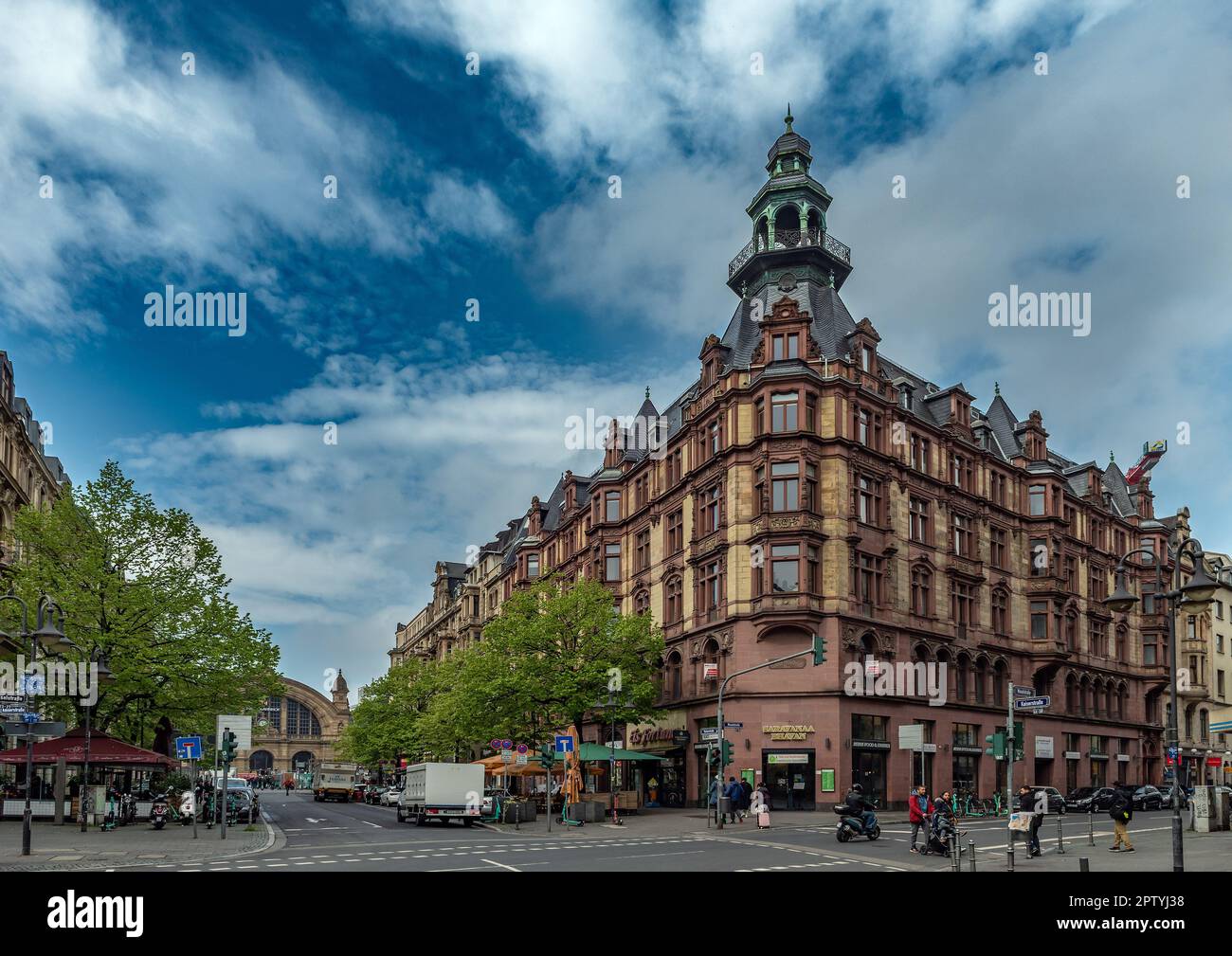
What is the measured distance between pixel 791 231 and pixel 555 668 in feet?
86.2

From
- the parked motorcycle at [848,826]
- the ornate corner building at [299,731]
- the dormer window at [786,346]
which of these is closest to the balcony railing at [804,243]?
the dormer window at [786,346]

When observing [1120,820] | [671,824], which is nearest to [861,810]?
[1120,820]

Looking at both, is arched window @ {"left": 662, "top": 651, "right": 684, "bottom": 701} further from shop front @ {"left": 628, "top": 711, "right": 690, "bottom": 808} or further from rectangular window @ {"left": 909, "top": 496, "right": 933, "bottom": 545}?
rectangular window @ {"left": 909, "top": 496, "right": 933, "bottom": 545}

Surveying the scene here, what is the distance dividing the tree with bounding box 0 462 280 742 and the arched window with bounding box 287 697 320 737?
396ft

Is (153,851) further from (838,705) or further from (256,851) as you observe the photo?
(838,705)

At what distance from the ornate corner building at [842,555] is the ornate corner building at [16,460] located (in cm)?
3062

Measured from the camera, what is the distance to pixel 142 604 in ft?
148

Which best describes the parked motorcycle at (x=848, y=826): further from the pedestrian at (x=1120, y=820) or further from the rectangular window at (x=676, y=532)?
the rectangular window at (x=676, y=532)

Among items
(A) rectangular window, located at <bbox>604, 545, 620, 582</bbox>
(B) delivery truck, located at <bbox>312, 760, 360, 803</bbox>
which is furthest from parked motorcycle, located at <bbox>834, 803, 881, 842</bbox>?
(B) delivery truck, located at <bbox>312, 760, 360, 803</bbox>

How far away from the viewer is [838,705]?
48.3 metres

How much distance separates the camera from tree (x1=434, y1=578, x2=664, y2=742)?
51.1 metres

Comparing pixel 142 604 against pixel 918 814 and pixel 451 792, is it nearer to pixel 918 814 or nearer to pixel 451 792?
pixel 451 792

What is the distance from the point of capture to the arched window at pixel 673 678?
57.8 meters

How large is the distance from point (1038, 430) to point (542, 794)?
118 ft
